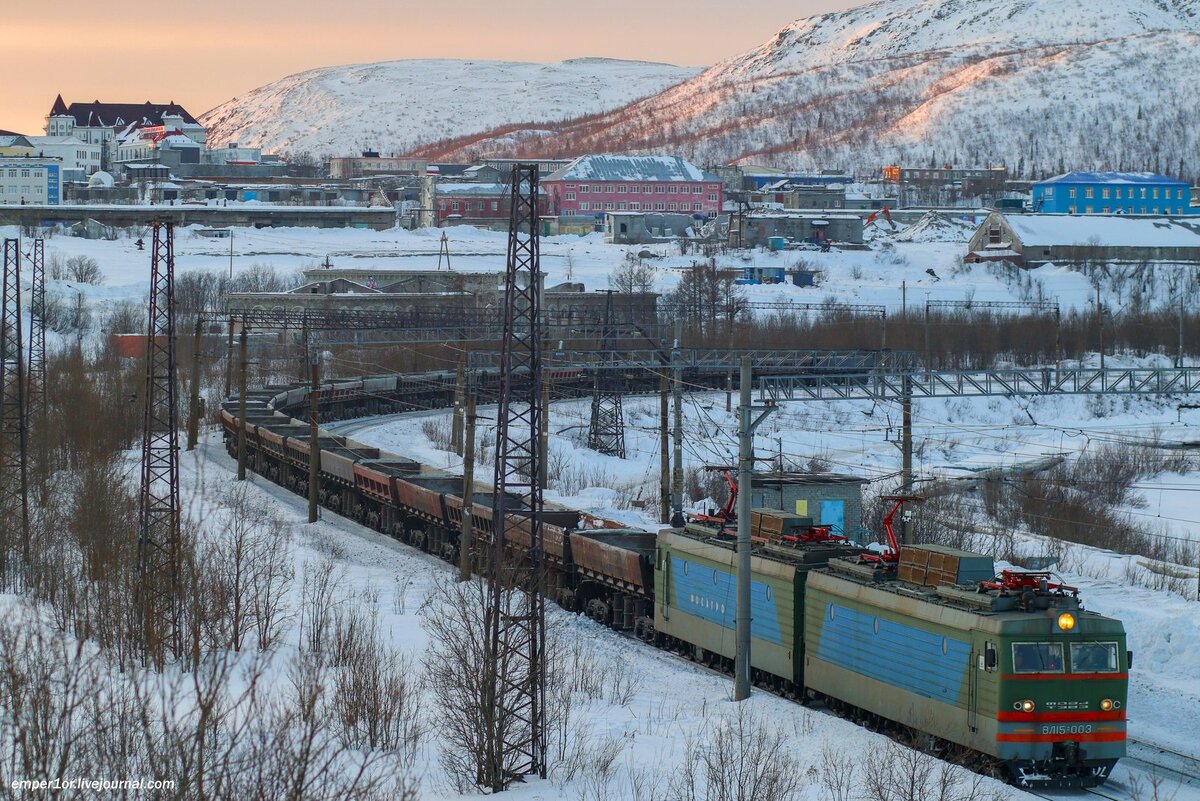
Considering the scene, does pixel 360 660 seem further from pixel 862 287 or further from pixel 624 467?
pixel 862 287

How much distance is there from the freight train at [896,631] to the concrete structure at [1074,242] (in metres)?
69.7

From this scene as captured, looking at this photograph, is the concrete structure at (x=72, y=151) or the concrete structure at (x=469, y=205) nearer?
the concrete structure at (x=469, y=205)

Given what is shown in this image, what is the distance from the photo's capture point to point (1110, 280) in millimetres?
88812

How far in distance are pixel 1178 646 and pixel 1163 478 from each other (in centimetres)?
2523

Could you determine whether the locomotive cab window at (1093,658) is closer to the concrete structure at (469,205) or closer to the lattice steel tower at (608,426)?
the lattice steel tower at (608,426)

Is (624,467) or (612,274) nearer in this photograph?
(624,467)

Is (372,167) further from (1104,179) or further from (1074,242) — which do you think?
(1074,242)

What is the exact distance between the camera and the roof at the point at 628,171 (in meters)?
125

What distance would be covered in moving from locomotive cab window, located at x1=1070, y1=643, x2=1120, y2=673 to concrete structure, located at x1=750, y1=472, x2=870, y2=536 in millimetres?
15912

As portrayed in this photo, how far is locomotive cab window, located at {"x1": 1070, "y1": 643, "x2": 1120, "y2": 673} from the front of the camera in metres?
16.1

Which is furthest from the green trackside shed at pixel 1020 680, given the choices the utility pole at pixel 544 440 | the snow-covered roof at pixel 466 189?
the snow-covered roof at pixel 466 189

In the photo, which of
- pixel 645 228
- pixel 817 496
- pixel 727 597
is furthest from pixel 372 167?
pixel 727 597

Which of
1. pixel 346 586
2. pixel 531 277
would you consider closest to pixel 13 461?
pixel 346 586

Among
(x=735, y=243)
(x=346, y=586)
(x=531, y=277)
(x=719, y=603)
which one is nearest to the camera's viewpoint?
(x=531, y=277)
